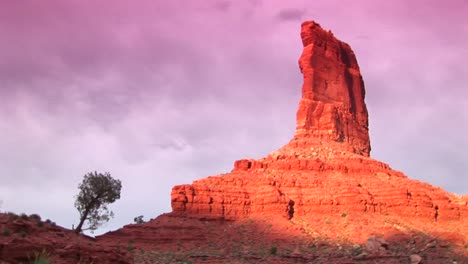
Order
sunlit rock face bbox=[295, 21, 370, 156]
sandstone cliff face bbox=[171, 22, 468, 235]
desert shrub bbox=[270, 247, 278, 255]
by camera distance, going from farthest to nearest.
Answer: sunlit rock face bbox=[295, 21, 370, 156] < sandstone cliff face bbox=[171, 22, 468, 235] < desert shrub bbox=[270, 247, 278, 255]

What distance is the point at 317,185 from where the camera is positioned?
2351 inches

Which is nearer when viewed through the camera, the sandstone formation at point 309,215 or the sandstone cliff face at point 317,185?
the sandstone formation at point 309,215

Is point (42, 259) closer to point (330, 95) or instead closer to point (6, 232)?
point (6, 232)

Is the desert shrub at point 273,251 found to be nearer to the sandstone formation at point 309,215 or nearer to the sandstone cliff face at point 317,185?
the sandstone formation at point 309,215

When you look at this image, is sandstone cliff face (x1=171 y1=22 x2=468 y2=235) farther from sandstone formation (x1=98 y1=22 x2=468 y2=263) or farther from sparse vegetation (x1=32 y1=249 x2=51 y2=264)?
sparse vegetation (x1=32 y1=249 x2=51 y2=264)

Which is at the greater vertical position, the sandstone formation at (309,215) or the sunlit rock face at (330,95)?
the sunlit rock face at (330,95)

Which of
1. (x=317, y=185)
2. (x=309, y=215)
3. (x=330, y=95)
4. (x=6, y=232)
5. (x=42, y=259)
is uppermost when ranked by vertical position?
(x=330, y=95)

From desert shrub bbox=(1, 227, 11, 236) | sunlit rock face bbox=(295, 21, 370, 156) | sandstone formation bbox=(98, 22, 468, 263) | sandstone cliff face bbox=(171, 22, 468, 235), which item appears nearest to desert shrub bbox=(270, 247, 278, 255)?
sandstone formation bbox=(98, 22, 468, 263)

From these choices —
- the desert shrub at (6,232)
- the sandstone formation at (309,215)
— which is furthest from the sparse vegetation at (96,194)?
the desert shrub at (6,232)

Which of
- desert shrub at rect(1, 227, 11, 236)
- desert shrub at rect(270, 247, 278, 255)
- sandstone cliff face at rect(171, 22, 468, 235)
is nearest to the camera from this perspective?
desert shrub at rect(1, 227, 11, 236)

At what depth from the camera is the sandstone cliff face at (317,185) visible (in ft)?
187

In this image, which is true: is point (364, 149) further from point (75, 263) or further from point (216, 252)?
point (75, 263)

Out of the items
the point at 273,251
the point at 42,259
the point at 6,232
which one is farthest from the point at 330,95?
the point at 42,259

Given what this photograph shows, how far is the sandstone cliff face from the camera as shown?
187 feet
